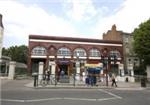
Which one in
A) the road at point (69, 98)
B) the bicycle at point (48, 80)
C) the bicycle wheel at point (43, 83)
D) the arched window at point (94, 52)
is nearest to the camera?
the road at point (69, 98)

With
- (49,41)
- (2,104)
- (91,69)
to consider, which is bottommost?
(2,104)

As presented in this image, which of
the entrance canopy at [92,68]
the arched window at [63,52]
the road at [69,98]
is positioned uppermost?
the arched window at [63,52]

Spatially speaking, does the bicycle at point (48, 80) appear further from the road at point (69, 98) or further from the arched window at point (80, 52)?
the arched window at point (80, 52)

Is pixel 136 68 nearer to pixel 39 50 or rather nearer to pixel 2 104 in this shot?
pixel 39 50

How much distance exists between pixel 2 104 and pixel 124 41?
177 feet

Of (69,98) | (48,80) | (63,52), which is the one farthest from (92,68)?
(63,52)

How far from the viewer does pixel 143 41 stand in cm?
4694

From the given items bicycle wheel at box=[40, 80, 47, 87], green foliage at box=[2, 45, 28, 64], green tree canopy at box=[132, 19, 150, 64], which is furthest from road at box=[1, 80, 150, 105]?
green foliage at box=[2, 45, 28, 64]

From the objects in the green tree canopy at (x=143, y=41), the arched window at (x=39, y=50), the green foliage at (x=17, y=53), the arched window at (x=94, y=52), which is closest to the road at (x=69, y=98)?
the green tree canopy at (x=143, y=41)

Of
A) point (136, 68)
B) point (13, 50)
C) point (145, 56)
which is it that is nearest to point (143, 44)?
point (145, 56)

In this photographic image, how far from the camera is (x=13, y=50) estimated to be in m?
87.1

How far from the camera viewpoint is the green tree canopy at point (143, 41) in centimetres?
4631

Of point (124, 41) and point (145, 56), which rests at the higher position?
point (124, 41)

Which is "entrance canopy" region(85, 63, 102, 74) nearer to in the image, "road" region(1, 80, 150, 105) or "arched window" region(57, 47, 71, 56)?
"road" region(1, 80, 150, 105)
